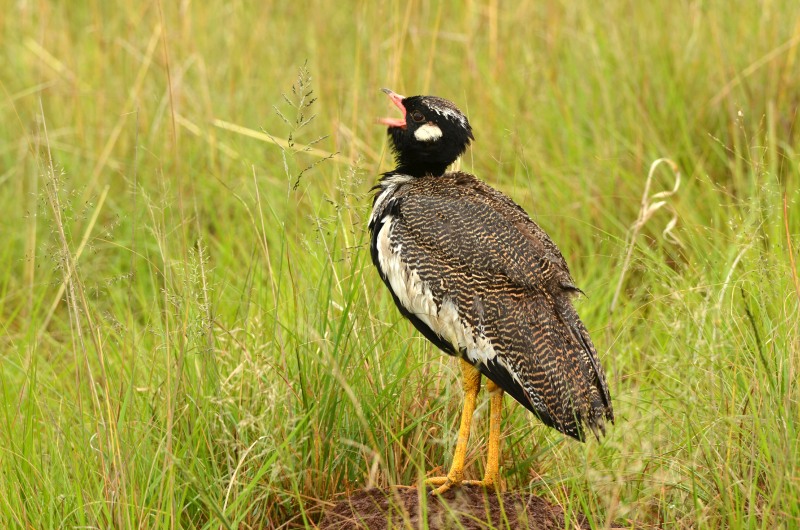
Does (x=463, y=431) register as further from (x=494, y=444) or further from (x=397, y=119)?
(x=397, y=119)

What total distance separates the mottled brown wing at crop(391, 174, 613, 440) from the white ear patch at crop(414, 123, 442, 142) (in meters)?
0.26

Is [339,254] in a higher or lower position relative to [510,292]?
lower

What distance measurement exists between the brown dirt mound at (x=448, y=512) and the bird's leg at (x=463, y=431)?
0.12ft

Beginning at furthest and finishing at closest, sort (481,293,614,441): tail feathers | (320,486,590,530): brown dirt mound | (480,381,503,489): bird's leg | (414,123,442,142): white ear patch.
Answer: (414,123,442,142): white ear patch → (480,381,503,489): bird's leg → (481,293,614,441): tail feathers → (320,486,590,530): brown dirt mound

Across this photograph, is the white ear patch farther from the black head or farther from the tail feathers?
the tail feathers

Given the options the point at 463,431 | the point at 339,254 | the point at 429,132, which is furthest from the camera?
the point at 339,254

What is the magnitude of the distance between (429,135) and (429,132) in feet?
0.03

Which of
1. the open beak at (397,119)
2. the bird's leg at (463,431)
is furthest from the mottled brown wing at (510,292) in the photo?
the open beak at (397,119)

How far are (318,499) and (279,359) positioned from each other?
59cm

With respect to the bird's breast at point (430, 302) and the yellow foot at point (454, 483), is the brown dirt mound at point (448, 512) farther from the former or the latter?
the bird's breast at point (430, 302)

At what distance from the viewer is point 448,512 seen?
3.23 m

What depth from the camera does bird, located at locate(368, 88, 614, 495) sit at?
3.38 m

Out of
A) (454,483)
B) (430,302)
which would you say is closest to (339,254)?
(430,302)

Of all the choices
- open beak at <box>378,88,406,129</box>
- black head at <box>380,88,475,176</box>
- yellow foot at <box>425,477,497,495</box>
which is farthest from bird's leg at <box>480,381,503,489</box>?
open beak at <box>378,88,406,129</box>
